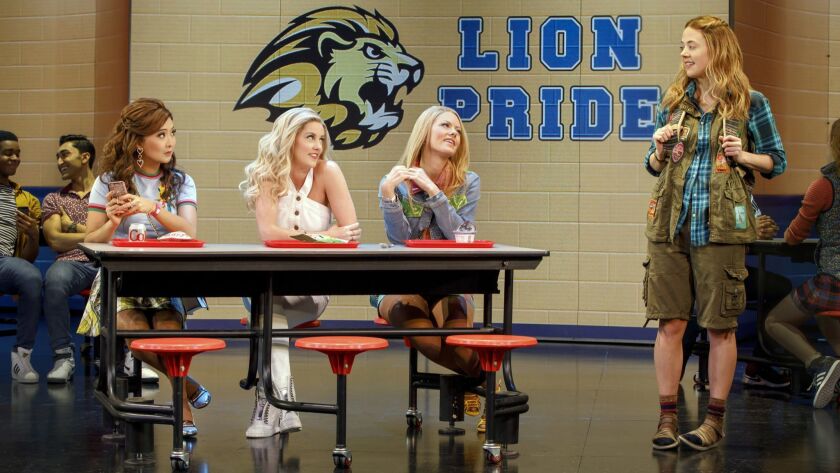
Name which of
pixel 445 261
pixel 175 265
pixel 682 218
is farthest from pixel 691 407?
pixel 175 265

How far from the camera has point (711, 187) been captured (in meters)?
4.20

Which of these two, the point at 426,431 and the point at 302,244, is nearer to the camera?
the point at 302,244

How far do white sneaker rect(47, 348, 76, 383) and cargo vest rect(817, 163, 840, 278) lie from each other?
12.8 feet

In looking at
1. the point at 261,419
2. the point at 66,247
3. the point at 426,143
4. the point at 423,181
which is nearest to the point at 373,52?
the point at 66,247

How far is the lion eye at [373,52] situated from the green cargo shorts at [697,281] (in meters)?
4.03

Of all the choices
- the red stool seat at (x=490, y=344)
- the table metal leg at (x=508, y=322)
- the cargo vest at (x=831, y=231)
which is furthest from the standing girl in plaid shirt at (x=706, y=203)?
the cargo vest at (x=831, y=231)

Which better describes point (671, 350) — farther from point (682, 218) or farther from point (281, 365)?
point (281, 365)

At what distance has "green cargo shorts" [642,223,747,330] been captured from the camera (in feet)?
13.8

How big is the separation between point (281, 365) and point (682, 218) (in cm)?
166

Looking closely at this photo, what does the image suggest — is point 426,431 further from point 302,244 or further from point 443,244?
point 302,244

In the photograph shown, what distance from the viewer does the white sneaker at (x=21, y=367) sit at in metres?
5.96

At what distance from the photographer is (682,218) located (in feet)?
13.9

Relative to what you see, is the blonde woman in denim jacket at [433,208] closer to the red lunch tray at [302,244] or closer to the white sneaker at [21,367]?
the red lunch tray at [302,244]

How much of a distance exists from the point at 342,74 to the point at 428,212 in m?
3.37
